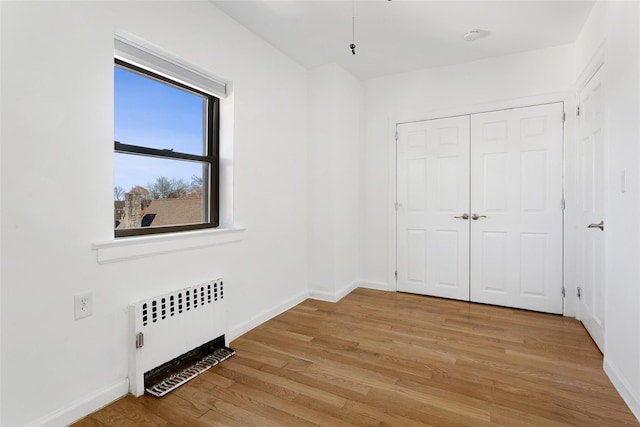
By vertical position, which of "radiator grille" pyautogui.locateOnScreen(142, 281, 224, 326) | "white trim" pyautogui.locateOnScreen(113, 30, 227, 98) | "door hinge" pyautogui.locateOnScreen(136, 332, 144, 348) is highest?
"white trim" pyautogui.locateOnScreen(113, 30, 227, 98)

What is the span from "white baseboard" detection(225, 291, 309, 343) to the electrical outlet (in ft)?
3.40

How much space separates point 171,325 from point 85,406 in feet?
1.84

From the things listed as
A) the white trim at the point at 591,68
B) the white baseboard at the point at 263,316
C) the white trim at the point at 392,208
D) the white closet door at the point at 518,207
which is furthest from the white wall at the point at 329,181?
the white trim at the point at 591,68

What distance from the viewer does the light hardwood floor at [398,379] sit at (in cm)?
171

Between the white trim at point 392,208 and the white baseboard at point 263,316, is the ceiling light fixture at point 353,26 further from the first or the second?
the white baseboard at point 263,316

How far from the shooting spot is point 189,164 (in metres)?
2.52

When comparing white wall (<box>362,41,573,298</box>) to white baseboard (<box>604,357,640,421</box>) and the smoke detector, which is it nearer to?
the smoke detector

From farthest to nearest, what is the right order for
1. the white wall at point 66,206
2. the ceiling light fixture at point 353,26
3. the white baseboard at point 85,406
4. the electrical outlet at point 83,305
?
1. the ceiling light fixture at point 353,26
2. the electrical outlet at point 83,305
3. the white baseboard at point 85,406
4. the white wall at point 66,206

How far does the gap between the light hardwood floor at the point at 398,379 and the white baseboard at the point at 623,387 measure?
36 millimetres

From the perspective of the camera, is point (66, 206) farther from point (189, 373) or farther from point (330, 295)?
point (330, 295)

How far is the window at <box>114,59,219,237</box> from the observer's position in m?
2.04

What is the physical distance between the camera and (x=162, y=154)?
88.4 inches

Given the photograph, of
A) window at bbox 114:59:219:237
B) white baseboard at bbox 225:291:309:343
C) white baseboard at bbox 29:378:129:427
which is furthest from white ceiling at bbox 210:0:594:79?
white baseboard at bbox 29:378:129:427

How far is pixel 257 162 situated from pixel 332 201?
3.40ft
